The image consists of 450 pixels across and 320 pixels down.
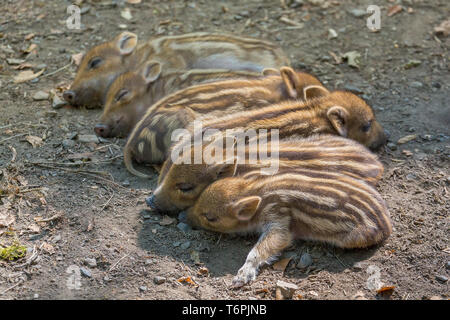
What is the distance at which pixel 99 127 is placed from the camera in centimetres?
509

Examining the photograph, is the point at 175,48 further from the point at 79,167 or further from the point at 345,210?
the point at 345,210

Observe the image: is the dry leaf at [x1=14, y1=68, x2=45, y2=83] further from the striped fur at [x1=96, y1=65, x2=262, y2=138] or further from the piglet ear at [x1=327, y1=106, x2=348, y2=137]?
the piglet ear at [x1=327, y1=106, x2=348, y2=137]

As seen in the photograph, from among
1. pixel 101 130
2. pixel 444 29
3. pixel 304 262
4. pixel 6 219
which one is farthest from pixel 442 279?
pixel 444 29

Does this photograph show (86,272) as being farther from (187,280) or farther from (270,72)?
(270,72)

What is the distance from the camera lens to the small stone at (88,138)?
16.3 feet

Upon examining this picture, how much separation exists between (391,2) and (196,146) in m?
3.87

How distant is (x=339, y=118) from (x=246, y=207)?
4.02ft

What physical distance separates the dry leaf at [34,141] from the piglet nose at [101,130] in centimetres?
48

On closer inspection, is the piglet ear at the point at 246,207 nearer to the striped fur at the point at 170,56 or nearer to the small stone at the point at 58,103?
the striped fur at the point at 170,56

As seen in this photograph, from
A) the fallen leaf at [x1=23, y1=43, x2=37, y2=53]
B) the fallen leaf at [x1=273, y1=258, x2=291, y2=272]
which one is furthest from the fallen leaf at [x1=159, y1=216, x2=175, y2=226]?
the fallen leaf at [x1=23, y1=43, x2=37, y2=53]

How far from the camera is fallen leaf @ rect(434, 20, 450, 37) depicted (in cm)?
642

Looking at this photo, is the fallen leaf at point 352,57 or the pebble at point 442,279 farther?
the fallen leaf at point 352,57

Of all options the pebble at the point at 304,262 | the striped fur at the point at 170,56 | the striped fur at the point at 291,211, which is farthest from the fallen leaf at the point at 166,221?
the striped fur at the point at 170,56

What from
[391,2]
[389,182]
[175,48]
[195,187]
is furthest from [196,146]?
[391,2]
